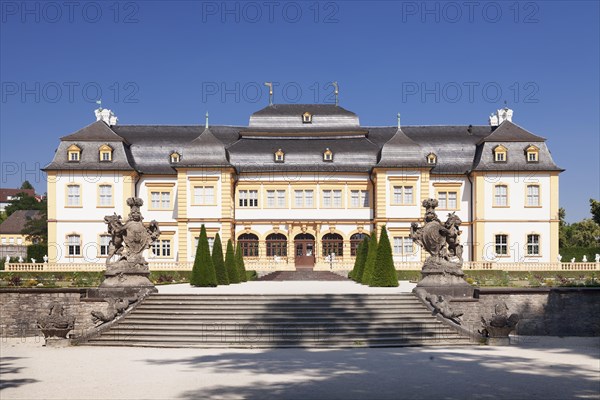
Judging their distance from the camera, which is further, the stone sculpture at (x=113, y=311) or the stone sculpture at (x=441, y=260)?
the stone sculpture at (x=441, y=260)

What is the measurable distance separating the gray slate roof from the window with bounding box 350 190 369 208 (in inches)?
65.7

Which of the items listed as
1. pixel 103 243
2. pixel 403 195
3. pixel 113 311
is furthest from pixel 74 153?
pixel 113 311

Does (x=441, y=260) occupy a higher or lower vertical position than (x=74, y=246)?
higher

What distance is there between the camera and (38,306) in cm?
2027

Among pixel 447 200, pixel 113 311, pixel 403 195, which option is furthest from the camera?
pixel 447 200

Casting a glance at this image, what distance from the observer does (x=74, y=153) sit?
147 feet

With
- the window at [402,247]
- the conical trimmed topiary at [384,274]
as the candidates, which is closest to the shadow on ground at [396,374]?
the conical trimmed topiary at [384,274]

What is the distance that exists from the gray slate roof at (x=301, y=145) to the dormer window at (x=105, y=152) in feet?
1.35

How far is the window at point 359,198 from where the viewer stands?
4581 cm

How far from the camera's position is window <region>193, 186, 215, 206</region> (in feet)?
144

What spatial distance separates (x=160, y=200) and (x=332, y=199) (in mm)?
11914

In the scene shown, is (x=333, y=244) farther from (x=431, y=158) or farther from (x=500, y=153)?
(x=500, y=153)

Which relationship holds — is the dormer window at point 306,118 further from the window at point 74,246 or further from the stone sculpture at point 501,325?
the stone sculpture at point 501,325

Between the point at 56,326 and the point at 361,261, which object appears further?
the point at 361,261
